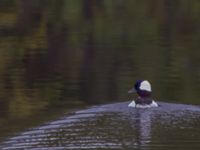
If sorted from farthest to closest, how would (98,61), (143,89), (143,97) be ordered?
(98,61) < (143,89) < (143,97)

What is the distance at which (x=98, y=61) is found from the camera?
23.7 metres

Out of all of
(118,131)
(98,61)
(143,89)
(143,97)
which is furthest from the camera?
(98,61)

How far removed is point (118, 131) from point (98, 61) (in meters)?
9.68

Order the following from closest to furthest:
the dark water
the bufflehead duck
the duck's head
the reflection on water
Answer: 1. the reflection on water
2. the dark water
3. the bufflehead duck
4. the duck's head

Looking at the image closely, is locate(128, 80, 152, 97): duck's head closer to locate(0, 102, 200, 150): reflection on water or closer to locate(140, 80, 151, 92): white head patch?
locate(140, 80, 151, 92): white head patch

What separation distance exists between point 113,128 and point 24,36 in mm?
14605

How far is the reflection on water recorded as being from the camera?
1326cm

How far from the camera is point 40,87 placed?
1978 centimetres

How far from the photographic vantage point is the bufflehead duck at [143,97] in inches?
647

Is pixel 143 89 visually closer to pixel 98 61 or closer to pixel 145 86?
pixel 145 86

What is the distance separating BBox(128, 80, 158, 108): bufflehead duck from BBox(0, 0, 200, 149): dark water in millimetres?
345

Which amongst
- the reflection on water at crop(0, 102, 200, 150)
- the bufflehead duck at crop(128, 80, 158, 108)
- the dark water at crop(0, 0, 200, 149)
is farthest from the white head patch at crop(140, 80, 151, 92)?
the reflection on water at crop(0, 102, 200, 150)

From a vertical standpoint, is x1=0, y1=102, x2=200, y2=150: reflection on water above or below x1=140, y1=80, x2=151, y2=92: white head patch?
below

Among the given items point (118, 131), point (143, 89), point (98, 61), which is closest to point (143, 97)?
point (143, 89)
